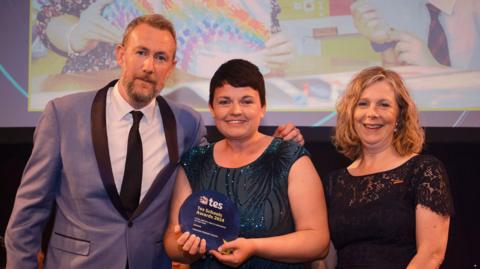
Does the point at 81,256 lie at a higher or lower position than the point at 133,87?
lower

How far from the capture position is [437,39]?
3527mm

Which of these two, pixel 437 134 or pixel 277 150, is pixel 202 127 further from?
pixel 437 134

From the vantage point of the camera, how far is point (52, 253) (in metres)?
2.47

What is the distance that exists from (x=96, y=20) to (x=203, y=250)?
2.35m

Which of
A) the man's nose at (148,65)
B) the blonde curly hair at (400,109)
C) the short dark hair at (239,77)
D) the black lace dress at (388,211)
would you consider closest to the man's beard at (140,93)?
the man's nose at (148,65)

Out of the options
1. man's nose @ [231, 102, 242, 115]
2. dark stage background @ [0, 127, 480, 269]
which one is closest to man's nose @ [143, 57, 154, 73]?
man's nose @ [231, 102, 242, 115]

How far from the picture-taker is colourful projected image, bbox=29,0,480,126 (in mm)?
3502

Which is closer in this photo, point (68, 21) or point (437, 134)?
point (437, 134)

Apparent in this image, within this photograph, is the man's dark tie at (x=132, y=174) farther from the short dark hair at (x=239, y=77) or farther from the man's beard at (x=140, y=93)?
the short dark hair at (x=239, y=77)

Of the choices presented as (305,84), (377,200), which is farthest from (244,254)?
(305,84)

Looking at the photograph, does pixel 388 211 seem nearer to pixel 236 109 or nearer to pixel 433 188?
pixel 433 188

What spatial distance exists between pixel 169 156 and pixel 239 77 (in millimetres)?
521

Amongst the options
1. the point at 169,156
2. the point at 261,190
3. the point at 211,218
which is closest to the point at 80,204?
the point at 169,156

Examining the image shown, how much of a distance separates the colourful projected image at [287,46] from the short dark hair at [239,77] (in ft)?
4.37
